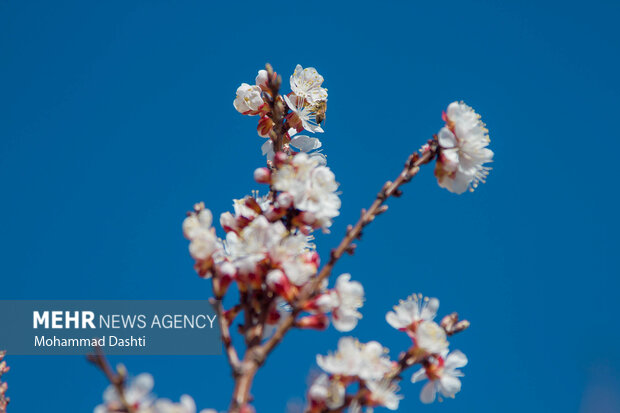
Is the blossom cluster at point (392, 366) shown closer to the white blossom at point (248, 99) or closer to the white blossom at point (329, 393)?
the white blossom at point (329, 393)

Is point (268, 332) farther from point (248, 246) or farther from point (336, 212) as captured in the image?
point (336, 212)

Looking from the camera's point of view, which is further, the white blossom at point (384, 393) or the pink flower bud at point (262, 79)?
the pink flower bud at point (262, 79)

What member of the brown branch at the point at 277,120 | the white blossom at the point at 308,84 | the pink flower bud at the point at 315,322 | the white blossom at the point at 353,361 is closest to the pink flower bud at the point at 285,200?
the pink flower bud at the point at 315,322

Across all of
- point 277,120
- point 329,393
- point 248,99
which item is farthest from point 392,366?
point 248,99

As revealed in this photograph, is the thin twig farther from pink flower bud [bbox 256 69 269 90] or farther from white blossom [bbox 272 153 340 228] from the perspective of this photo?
pink flower bud [bbox 256 69 269 90]

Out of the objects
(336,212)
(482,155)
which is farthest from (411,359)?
(482,155)

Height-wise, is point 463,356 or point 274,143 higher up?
point 274,143

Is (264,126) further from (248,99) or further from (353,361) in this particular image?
(353,361)
